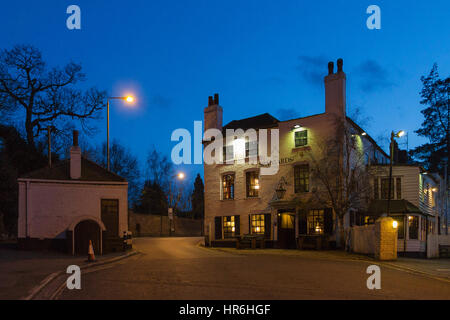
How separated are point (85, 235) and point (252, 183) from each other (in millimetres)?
12414

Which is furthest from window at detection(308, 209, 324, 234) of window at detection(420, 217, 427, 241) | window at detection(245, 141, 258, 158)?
window at detection(420, 217, 427, 241)

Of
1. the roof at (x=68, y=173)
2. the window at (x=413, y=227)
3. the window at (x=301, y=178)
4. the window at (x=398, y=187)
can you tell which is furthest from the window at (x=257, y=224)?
the roof at (x=68, y=173)

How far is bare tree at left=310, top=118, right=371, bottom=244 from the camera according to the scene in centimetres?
2536

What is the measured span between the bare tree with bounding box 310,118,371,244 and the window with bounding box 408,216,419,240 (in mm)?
3899

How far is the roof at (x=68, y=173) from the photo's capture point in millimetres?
24453

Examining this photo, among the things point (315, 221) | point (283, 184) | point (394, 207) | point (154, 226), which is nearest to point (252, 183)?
point (283, 184)

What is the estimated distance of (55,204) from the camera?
79.7 ft

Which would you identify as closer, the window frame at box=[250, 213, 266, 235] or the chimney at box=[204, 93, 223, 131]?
the window frame at box=[250, 213, 266, 235]

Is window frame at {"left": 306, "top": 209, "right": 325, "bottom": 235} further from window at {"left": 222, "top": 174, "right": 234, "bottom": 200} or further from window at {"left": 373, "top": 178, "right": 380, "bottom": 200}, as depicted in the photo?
window at {"left": 222, "top": 174, "right": 234, "bottom": 200}

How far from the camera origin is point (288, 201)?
2800cm

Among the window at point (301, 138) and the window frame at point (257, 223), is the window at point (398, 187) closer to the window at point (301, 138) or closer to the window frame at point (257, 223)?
the window at point (301, 138)
